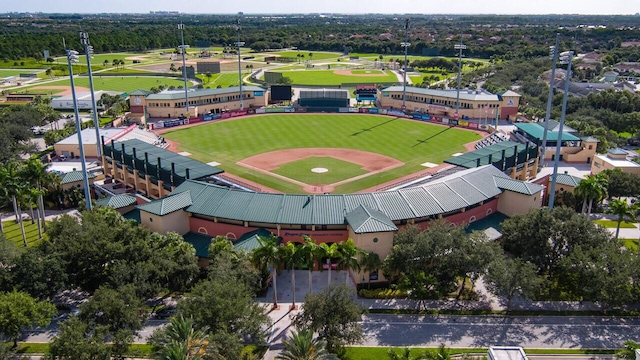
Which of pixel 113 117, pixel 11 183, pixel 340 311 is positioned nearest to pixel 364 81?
pixel 113 117

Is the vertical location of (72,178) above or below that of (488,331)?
above

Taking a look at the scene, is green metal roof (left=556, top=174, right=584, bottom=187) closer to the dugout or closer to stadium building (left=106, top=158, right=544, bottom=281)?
stadium building (left=106, top=158, right=544, bottom=281)

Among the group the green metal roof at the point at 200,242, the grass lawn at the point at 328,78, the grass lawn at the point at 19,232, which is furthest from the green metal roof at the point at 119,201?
the grass lawn at the point at 328,78

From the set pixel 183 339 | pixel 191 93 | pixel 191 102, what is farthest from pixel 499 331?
pixel 191 93

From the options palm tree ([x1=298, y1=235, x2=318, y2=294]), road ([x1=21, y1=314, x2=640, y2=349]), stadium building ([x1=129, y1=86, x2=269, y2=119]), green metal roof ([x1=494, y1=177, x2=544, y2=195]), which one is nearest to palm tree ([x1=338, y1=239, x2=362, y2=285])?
palm tree ([x1=298, y1=235, x2=318, y2=294])

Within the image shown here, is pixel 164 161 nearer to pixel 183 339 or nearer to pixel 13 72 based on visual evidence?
pixel 183 339

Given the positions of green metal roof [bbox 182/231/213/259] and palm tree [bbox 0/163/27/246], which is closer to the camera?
green metal roof [bbox 182/231/213/259]

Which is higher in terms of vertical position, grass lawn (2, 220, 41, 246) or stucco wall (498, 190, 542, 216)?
stucco wall (498, 190, 542, 216)
